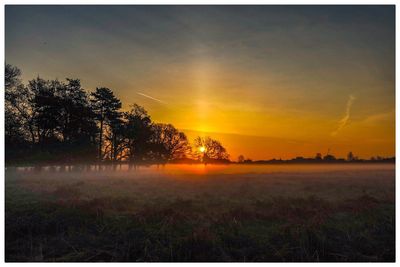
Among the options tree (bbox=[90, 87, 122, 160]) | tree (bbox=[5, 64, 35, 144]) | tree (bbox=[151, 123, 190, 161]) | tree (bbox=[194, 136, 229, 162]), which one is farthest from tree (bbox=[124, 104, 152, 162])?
tree (bbox=[5, 64, 35, 144])

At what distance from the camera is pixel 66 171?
54.6ft

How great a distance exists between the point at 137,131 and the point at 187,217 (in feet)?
17.0

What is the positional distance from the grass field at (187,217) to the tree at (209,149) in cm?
133

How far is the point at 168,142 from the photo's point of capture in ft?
55.9

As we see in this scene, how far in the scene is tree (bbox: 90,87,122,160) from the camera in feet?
Answer: 52.2

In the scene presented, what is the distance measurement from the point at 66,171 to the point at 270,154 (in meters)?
10.3

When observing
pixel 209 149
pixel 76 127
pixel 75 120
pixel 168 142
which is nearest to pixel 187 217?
pixel 168 142

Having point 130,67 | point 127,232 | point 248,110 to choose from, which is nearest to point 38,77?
point 130,67

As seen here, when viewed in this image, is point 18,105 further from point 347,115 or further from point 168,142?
point 347,115

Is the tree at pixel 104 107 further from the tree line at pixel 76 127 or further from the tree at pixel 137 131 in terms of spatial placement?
the tree at pixel 137 131

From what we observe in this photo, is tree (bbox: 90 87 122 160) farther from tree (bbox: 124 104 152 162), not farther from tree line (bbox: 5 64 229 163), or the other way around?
tree (bbox: 124 104 152 162)

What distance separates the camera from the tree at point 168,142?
16.8 m

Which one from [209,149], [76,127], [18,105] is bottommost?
[209,149]

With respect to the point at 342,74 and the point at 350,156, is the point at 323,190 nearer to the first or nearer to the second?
the point at 350,156
